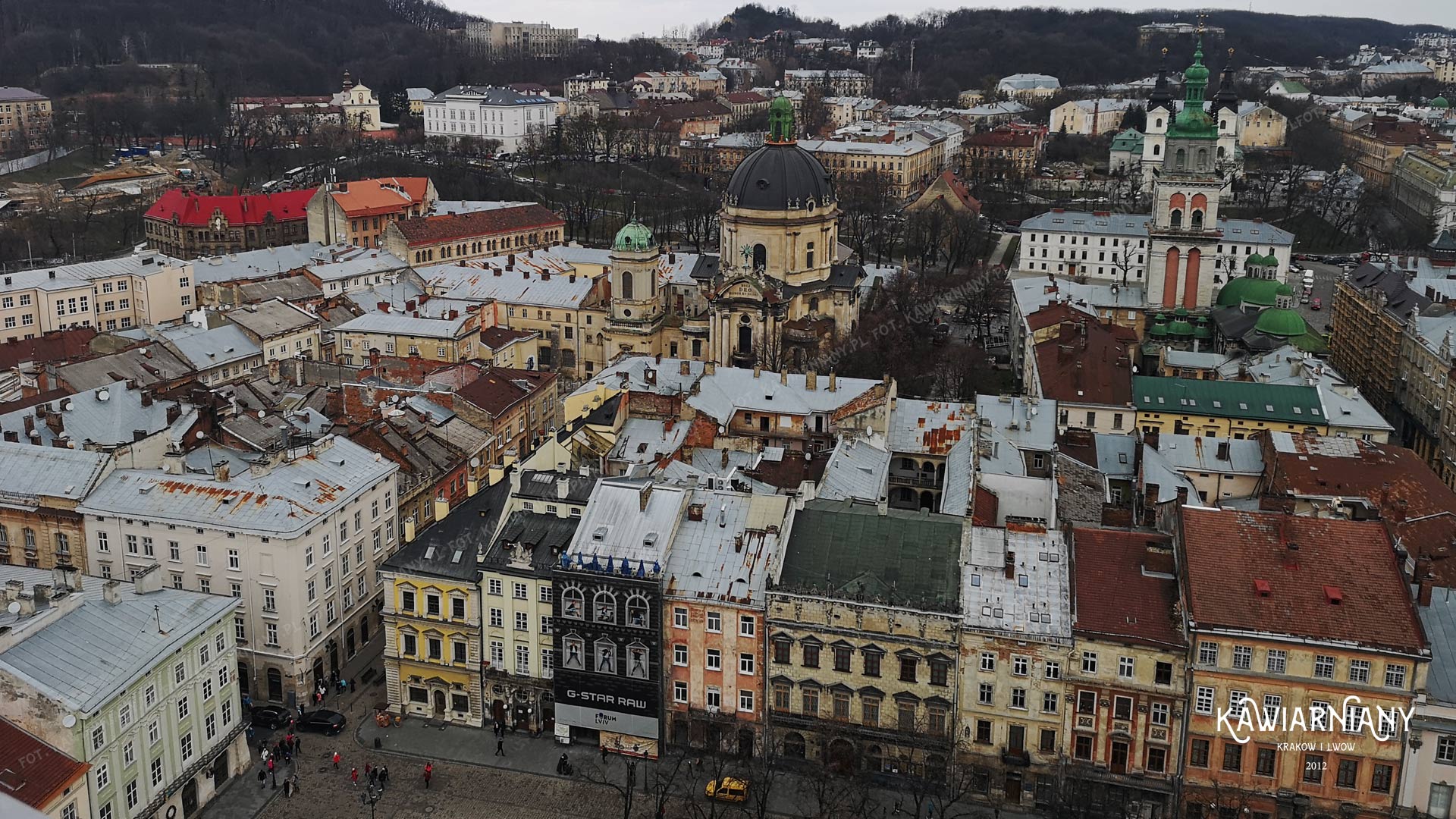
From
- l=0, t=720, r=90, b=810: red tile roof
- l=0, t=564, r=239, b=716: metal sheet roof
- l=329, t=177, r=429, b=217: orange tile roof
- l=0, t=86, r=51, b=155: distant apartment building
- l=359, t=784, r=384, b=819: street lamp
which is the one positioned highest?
l=0, t=86, r=51, b=155: distant apartment building

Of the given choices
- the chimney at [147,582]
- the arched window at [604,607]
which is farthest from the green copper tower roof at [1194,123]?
the chimney at [147,582]

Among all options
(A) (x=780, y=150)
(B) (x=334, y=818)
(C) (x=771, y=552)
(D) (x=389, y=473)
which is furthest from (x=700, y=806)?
(A) (x=780, y=150)

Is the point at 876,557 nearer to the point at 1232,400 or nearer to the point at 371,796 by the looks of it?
the point at 371,796

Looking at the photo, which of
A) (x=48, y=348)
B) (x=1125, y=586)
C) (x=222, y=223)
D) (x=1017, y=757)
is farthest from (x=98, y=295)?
(x=1125, y=586)

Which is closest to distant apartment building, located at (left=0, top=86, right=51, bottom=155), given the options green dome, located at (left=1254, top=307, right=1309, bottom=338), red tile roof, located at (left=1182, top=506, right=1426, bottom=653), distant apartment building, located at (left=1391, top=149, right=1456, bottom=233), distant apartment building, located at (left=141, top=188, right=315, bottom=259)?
distant apartment building, located at (left=141, top=188, right=315, bottom=259)

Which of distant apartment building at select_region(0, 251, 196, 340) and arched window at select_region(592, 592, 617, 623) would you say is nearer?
arched window at select_region(592, 592, 617, 623)

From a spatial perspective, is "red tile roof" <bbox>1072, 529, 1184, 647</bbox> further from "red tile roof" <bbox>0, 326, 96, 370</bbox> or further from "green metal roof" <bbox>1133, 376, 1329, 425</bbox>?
"red tile roof" <bbox>0, 326, 96, 370</bbox>

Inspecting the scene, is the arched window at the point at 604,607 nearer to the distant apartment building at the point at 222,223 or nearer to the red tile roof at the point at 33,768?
the red tile roof at the point at 33,768
